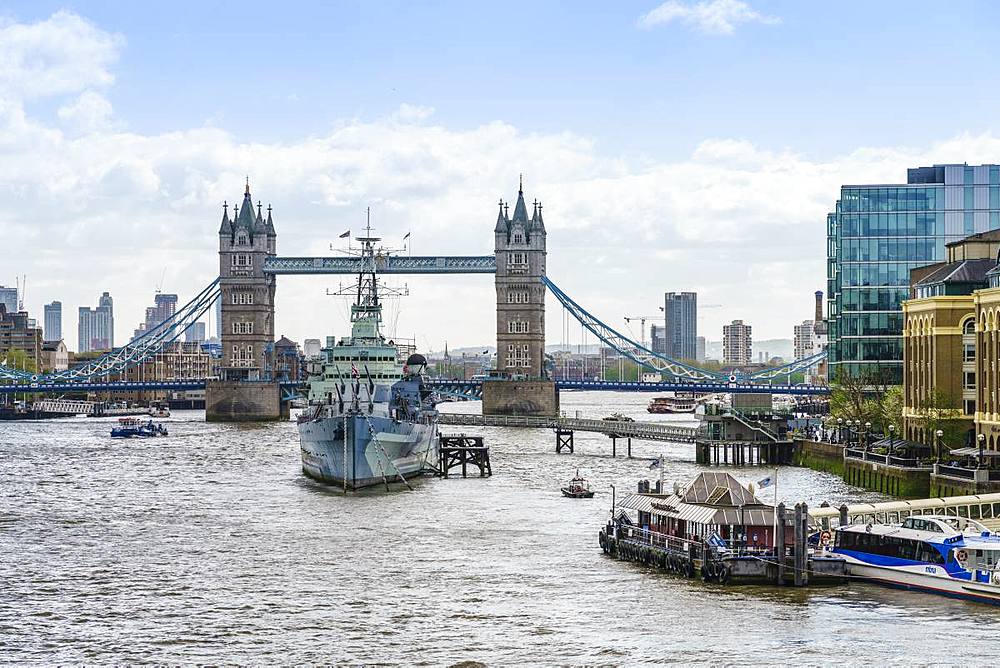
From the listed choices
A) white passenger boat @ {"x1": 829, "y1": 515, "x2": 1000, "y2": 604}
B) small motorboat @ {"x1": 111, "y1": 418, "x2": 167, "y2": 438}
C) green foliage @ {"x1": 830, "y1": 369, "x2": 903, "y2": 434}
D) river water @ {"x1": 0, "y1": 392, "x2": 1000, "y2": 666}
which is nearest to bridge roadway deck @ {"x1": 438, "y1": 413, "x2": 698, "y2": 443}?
green foliage @ {"x1": 830, "y1": 369, "x2": 903, "y2": 434}

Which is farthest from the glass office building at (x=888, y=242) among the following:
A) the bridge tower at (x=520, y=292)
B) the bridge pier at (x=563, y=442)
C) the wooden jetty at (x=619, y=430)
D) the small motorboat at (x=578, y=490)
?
the bridge tower at (x=520, y=292)

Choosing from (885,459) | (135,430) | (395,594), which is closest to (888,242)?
(885,459)

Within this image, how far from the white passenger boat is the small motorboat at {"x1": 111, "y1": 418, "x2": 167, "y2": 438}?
89257mm

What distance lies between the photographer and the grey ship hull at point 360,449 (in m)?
73.8

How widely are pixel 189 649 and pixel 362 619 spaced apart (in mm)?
5101

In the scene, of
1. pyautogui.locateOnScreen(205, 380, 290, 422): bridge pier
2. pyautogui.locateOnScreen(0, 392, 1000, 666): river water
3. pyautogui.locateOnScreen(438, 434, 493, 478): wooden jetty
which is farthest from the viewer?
pyautogui.locateOnScreen(205, 380, 290, 422): bridge pier

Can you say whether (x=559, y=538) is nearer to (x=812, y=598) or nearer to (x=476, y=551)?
(x=476, y=551)

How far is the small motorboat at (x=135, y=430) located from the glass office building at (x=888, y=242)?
184 feet

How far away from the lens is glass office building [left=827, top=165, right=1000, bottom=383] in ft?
334

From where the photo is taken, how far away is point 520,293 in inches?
6841

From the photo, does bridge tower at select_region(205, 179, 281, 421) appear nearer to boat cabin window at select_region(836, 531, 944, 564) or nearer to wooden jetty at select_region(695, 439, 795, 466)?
wooden jetty at select_region(695, 439, 795, 466)

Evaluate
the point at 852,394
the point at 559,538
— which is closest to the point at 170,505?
the point at 559,538

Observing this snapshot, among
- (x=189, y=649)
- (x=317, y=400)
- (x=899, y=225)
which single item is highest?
(x=899, y=225)

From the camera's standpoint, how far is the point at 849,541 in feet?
156
